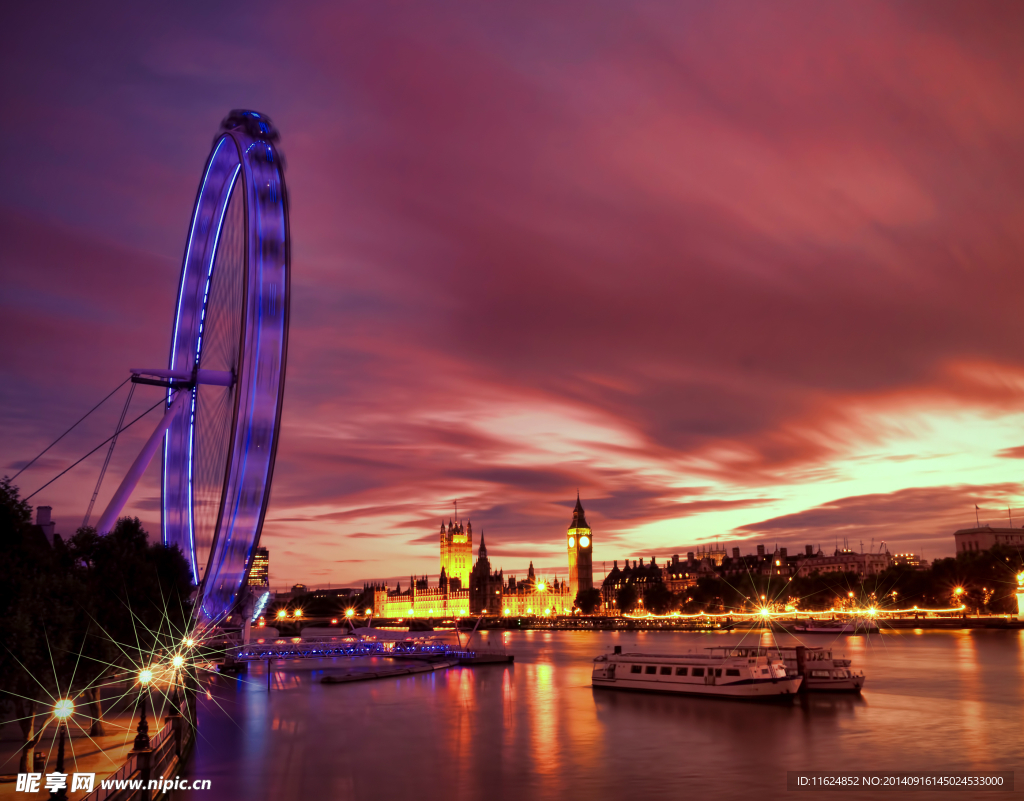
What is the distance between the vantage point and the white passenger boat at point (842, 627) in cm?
11506

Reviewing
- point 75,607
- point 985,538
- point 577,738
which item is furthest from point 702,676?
point 985,538

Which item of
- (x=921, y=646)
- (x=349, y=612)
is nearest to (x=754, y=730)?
(x=921, y=646)

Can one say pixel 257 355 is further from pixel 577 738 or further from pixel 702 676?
pixel 702 676

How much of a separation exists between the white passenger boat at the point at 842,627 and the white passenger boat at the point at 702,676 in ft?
227

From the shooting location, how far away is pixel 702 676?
48.4 meters

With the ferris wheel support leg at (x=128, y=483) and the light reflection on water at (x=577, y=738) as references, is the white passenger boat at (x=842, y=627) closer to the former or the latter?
the light reflection on water at (x=577, y=738)

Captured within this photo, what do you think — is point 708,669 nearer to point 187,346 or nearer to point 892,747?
point 892,747

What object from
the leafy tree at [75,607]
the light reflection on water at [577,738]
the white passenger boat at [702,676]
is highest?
the leafy tree at [75,607]

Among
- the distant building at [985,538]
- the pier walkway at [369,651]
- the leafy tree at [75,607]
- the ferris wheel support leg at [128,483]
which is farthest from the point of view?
the distant building at [985,538]

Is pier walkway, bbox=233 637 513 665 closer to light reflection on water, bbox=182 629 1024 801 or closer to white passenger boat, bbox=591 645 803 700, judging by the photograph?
light reflection on water, bbox=182 629 1024 801

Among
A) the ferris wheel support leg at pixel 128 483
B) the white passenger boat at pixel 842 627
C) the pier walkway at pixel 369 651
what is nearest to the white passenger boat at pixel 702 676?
the pier walkway at pixel 369 651

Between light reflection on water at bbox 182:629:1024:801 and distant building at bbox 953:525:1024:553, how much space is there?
144 m

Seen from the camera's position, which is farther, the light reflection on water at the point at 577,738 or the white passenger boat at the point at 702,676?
the white passenger boat at the point at 702,676

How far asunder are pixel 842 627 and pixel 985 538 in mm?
89948
